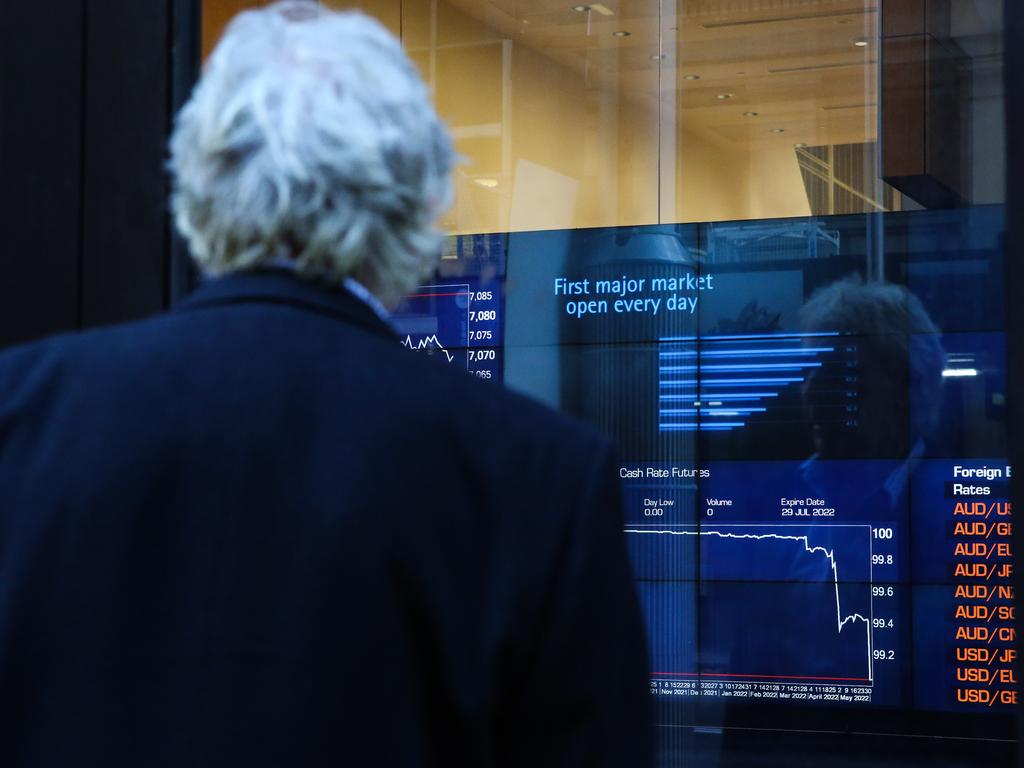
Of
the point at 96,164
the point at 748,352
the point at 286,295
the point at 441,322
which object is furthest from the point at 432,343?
the point at 286,295

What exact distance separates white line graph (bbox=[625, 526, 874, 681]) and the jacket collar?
177 inches

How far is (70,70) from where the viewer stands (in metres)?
1.85

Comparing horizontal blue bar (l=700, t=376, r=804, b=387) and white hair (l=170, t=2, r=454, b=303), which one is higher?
white hair (l=170, t=2, r=454, b=303)

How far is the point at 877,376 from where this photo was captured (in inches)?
207

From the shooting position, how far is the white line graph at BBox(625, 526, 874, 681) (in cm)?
521

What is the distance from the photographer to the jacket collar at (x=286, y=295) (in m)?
1.00

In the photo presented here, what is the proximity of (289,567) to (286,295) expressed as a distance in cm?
19

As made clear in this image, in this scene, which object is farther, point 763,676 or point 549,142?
point 549,142

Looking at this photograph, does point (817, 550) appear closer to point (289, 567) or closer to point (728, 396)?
point (728, 396)

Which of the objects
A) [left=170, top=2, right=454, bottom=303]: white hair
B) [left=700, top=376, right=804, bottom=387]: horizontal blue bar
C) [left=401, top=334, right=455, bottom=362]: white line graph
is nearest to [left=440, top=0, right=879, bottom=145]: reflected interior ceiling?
[left=700, top=376, right=804, bottom=387]: horizontal blue bar

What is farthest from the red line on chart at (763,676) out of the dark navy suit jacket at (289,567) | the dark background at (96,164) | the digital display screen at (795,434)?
the dark navy suit jacket at (289,567)

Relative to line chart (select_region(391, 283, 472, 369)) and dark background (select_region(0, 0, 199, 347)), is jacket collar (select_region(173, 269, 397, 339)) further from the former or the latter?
line chart (select_region(391, 283, 472, 369))

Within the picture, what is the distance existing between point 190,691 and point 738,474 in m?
4.70

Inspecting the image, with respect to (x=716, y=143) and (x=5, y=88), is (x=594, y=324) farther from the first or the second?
(x=5, y=88)
